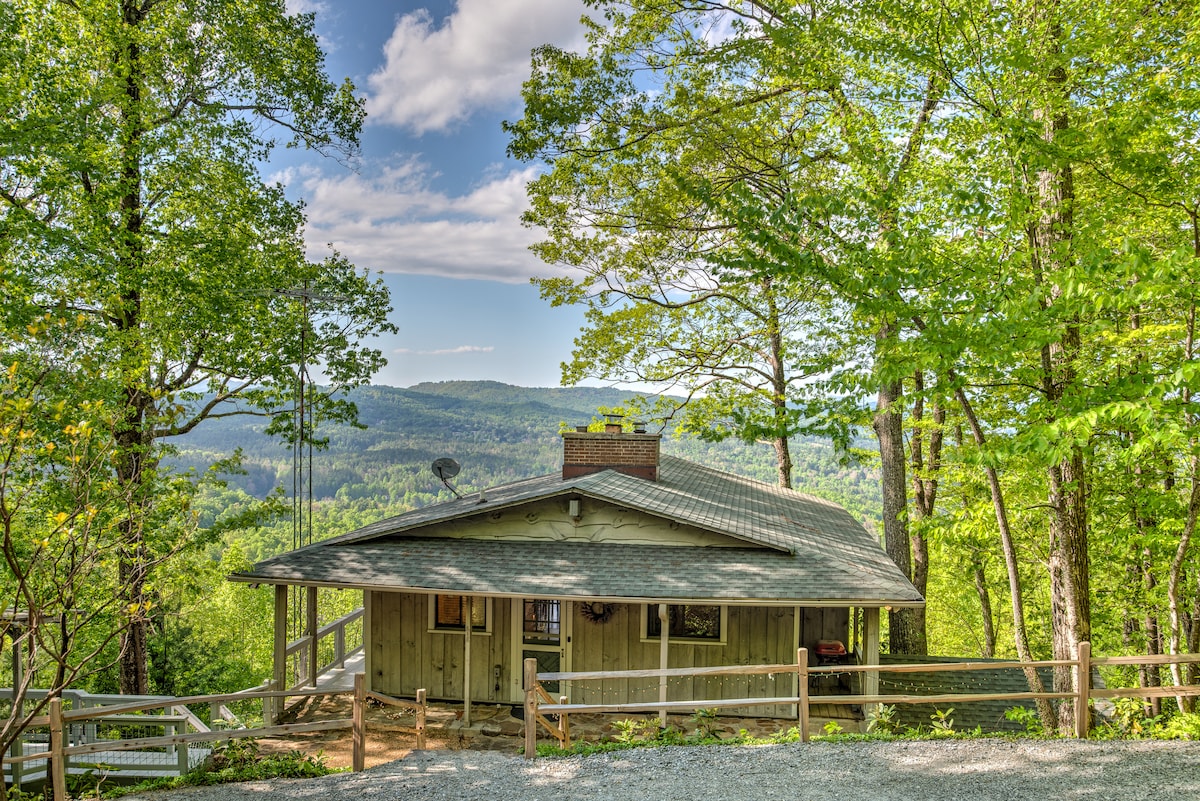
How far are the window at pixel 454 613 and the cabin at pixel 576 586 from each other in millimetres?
25

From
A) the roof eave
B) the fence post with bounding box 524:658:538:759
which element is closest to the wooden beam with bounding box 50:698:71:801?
the roof eave

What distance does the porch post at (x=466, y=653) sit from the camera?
10.4 metres

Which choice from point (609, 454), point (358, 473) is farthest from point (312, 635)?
point (358, 473)

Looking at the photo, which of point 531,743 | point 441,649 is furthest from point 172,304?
point 531,743

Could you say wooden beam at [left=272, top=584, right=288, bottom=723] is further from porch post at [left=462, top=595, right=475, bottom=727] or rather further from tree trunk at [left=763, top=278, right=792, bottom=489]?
tree trunk at [left=763, top=278, right=792, bottom=489]

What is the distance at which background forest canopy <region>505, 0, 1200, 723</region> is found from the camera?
7656mm

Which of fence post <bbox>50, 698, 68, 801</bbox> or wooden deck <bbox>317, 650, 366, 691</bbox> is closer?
fence post <bbox>50, 698, 68, 801</bbox>

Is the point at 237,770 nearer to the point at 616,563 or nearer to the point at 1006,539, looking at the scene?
the point at 616,563

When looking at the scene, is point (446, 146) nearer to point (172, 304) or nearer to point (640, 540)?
point (172, 304)

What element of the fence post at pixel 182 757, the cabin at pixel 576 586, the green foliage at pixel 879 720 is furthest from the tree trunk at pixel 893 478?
the fence post at pixel 182 757

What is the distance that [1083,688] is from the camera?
725 cm

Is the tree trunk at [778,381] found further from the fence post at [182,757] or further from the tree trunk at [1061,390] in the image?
the fence post at [182,757]

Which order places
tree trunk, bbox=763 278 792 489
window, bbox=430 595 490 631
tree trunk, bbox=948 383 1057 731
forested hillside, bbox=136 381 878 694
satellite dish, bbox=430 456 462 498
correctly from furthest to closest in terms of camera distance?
1. tree trunk, bbox=763 278 792 489
2. forested hillside, bbox=136 381 878 694
3. satellite dish, bbox=430 456 462 498
4. window, bbox=430 595 490 631
5. tree trunk, bbox=948 383 1057 731

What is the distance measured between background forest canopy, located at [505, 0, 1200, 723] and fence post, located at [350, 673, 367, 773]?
629cm
